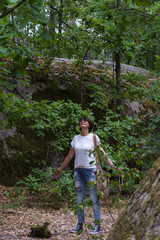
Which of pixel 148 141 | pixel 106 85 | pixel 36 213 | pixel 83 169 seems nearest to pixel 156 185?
pixel 148 141

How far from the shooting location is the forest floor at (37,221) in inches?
178

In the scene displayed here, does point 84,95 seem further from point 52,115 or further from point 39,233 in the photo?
point 39,233

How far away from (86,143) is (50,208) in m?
2.74

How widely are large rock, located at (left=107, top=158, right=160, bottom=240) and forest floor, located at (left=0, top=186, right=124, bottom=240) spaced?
103 inches

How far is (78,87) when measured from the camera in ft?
31.6

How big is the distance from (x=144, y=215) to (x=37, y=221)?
4.56 m

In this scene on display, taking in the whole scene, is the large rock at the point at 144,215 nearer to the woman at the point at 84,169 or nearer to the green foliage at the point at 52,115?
the woman at the point at 84,169

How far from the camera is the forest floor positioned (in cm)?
453

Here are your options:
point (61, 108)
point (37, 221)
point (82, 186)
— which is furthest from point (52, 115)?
point (82, 186)

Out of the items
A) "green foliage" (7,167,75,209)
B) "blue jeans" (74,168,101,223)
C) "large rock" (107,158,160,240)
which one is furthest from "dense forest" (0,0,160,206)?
"large rock" (107,158,160,240)

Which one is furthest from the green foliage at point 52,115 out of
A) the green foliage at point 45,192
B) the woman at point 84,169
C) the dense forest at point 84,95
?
the woman at point 84,169

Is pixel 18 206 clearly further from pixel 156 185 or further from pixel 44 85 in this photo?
pixel 156 185

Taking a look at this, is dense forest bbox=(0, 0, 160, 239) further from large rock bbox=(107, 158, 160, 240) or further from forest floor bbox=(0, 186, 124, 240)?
large rock bbox=(107, 158, 160, 240)

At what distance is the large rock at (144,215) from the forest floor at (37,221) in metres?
2.60
